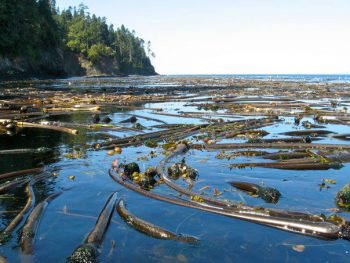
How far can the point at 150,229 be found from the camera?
6367 millimetres

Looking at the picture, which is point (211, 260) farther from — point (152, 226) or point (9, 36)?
point (9, 36)

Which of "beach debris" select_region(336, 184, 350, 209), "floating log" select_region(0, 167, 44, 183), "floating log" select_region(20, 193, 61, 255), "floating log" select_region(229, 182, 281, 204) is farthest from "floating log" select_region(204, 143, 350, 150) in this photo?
"floating log" select_region(20, 193, 61, 255)

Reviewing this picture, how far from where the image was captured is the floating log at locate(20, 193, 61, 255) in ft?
18.9

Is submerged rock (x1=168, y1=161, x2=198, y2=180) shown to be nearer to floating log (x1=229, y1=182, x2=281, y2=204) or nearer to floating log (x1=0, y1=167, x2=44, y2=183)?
floating log (x1=229, y1=182, x2=281, y2=204)

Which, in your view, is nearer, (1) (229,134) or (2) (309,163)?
(2) (309,163)

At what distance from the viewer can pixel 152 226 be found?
641 centimetres

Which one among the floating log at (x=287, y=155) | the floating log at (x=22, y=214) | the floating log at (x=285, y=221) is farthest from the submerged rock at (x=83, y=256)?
the floating log at (x=287, y=155)

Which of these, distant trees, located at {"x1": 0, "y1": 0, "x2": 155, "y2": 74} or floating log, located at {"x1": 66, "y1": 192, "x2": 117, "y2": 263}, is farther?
distant trees, located at {"x1": 0, "y1": 0, "x2": 155, "y2": 74}

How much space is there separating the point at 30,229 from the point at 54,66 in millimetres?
105783

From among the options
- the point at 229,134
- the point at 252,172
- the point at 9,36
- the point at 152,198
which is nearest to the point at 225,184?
the point at 252,172

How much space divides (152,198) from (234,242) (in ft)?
7.50

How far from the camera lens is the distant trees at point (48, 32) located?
58.1 metres

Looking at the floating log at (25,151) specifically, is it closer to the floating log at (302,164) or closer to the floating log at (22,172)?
the floating log at (22,172)

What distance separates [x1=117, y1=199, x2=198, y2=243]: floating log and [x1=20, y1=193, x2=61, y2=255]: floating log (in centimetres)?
149
